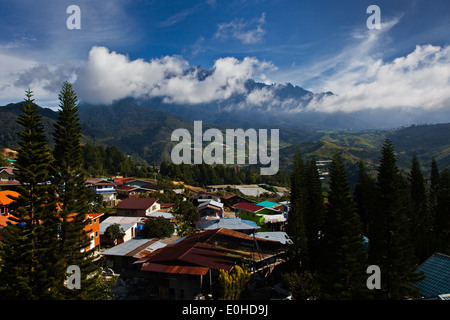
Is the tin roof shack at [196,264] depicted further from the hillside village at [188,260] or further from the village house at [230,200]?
the village house at [230,200]

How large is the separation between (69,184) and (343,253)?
1575 centimetres

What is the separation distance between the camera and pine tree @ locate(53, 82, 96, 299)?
15562 mm

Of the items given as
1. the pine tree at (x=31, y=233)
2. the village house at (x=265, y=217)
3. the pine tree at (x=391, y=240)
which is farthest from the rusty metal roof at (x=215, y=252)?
the village house at (x=265, y=217)

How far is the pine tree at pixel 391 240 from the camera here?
17.7 metres

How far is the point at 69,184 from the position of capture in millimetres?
15812

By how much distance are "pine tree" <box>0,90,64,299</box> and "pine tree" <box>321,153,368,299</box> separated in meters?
14.5

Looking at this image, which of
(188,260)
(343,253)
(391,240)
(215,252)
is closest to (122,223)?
(215,252)

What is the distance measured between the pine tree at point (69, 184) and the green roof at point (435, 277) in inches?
787

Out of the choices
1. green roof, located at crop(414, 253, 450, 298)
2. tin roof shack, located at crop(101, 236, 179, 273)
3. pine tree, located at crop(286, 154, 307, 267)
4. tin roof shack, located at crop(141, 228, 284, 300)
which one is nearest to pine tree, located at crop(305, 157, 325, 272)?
pine tree, located at crop(286, 154, 307, 267)

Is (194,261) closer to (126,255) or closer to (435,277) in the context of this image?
(126,255)

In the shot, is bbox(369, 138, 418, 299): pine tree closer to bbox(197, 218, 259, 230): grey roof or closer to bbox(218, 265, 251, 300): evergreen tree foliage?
bbox(218, 265, 251, 300): evergreen tree foliage

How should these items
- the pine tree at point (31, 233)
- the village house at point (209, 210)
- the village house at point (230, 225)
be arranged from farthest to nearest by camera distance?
the village house at point (209, 210)
the village house at point (230, 225)
the pine tree at point (31, 233)
